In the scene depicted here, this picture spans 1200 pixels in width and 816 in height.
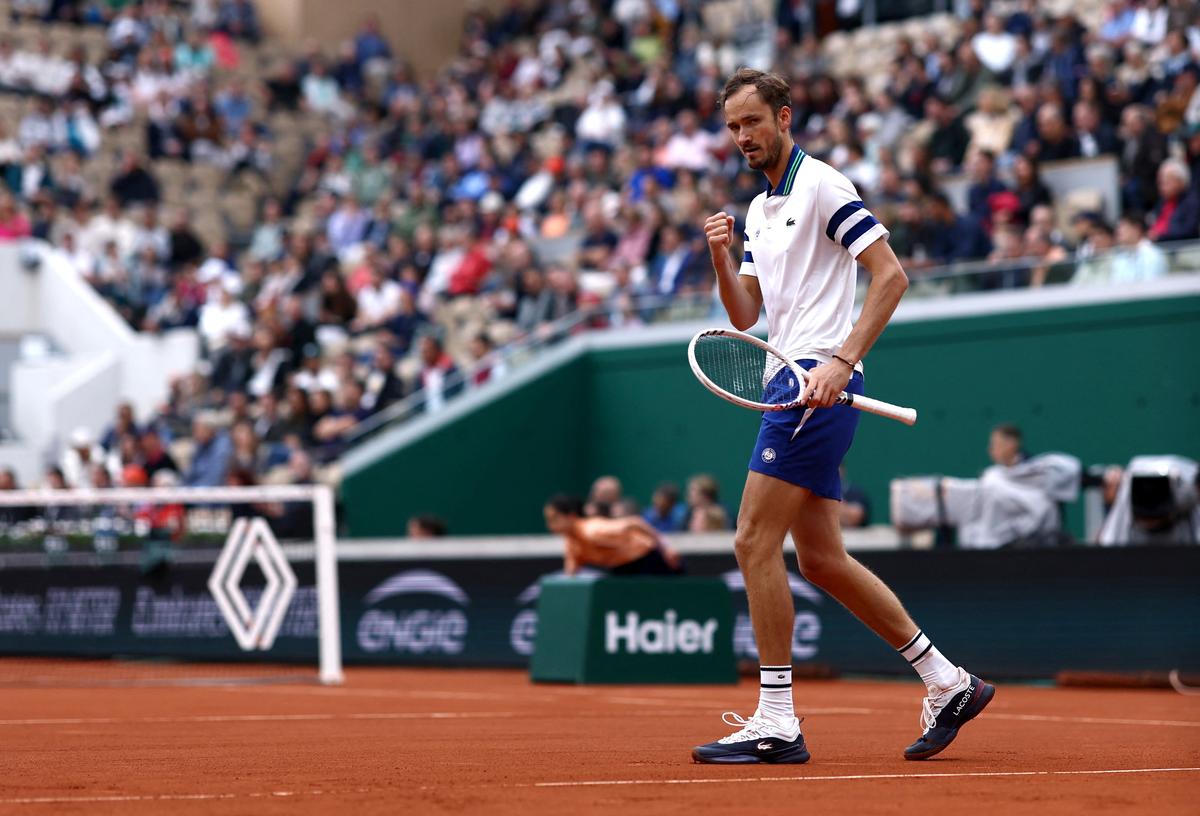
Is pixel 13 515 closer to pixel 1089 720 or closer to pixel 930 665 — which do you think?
pixel 1089 720

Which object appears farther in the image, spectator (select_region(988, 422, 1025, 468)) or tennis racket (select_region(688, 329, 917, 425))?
spectator (select_region(988, 422, 1025, 468))

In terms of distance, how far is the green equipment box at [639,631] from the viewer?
42.5 feet

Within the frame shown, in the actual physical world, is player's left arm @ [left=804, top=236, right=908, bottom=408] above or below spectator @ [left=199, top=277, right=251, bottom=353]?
above

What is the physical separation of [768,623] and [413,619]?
31.7 ft

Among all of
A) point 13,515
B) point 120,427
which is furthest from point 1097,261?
point 120,427

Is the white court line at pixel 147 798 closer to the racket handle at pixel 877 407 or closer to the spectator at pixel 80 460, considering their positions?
the racket handle at pixel 877 407

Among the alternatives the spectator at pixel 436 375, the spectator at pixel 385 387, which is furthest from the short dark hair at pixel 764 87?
the spectator at pixel 385 387

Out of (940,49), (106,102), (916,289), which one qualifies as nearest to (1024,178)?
(916,289)

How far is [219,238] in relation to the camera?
86.9 ft

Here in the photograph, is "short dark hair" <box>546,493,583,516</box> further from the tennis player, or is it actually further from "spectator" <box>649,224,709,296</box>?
the tennis player

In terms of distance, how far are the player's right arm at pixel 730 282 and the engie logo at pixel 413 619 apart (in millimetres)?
8957

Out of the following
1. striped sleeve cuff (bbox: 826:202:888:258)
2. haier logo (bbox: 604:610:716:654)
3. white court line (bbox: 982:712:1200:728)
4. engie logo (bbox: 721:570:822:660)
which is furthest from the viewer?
engie logo (bbox: 721:570:822:660)

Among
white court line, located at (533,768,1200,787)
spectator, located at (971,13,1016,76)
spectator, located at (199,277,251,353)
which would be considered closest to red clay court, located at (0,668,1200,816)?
white court line, located at (533,768,1200,787)

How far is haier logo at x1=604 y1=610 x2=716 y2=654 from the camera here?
13.1 metres
